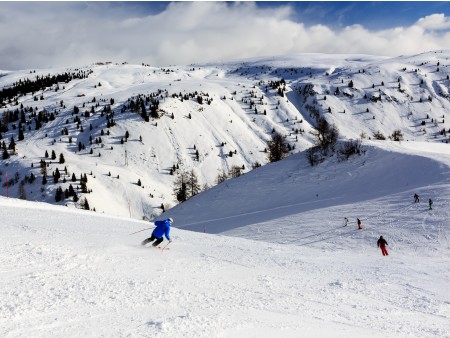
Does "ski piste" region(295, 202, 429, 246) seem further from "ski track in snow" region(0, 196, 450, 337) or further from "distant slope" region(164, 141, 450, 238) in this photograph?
"ski track in snow" region(0, 196, 450, 337)

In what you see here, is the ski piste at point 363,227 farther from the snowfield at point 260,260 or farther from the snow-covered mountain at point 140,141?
the snow-covered mountain at point 140,141

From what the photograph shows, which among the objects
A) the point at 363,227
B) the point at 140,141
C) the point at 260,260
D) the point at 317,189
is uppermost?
the point at 140,141

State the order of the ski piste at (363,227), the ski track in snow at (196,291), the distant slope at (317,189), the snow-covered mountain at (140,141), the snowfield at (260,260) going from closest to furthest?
the ski track in snow at (196,291) < the snowfield at (260,260) < the ski piste at (363,227) < the distant slope at (317,189) < the snow-covered mountain at (140,141)

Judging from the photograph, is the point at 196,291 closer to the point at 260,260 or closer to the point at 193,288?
the point at 193,288

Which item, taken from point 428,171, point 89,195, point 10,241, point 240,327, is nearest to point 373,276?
point 240,327

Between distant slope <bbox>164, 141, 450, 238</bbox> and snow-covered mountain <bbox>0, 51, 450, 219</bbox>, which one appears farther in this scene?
snow-covered mountain <bbox>0, 51, 450, 219</bbox>

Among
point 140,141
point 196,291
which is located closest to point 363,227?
point 196,291

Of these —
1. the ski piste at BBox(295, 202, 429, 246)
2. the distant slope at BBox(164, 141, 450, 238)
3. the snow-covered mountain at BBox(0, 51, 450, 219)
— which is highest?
the snow-covered mountain at BBox(0, 51, 450, 219)

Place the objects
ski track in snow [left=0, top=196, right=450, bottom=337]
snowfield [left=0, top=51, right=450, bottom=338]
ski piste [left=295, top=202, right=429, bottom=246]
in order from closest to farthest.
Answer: ski track in snow [left=0, top=196, right=450, bottom=337]
snowfield [left=0, top=51, right=450, bottom=338]
ski piste [left=295, top=202, right=429, bottom=246]

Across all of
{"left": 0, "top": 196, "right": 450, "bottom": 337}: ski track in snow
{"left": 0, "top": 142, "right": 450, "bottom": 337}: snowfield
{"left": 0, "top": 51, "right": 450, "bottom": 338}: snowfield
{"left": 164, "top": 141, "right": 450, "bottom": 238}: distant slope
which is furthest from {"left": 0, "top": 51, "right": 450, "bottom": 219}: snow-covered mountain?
{"left": 0, "top": 196, "right": 450, "bottom": 337}: ski track in snow

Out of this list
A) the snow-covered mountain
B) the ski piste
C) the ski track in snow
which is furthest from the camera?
the snow-covered mountain

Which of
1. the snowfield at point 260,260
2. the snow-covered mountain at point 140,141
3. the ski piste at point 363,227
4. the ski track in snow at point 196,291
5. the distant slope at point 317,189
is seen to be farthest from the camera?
the snow-covered mountain at point 140,141

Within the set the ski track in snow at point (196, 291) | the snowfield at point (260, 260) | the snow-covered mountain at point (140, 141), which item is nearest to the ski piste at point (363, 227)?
the snowfield at point (260, 260)

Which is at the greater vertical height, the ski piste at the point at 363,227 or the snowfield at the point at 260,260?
the snowfield at the point at 260,260
